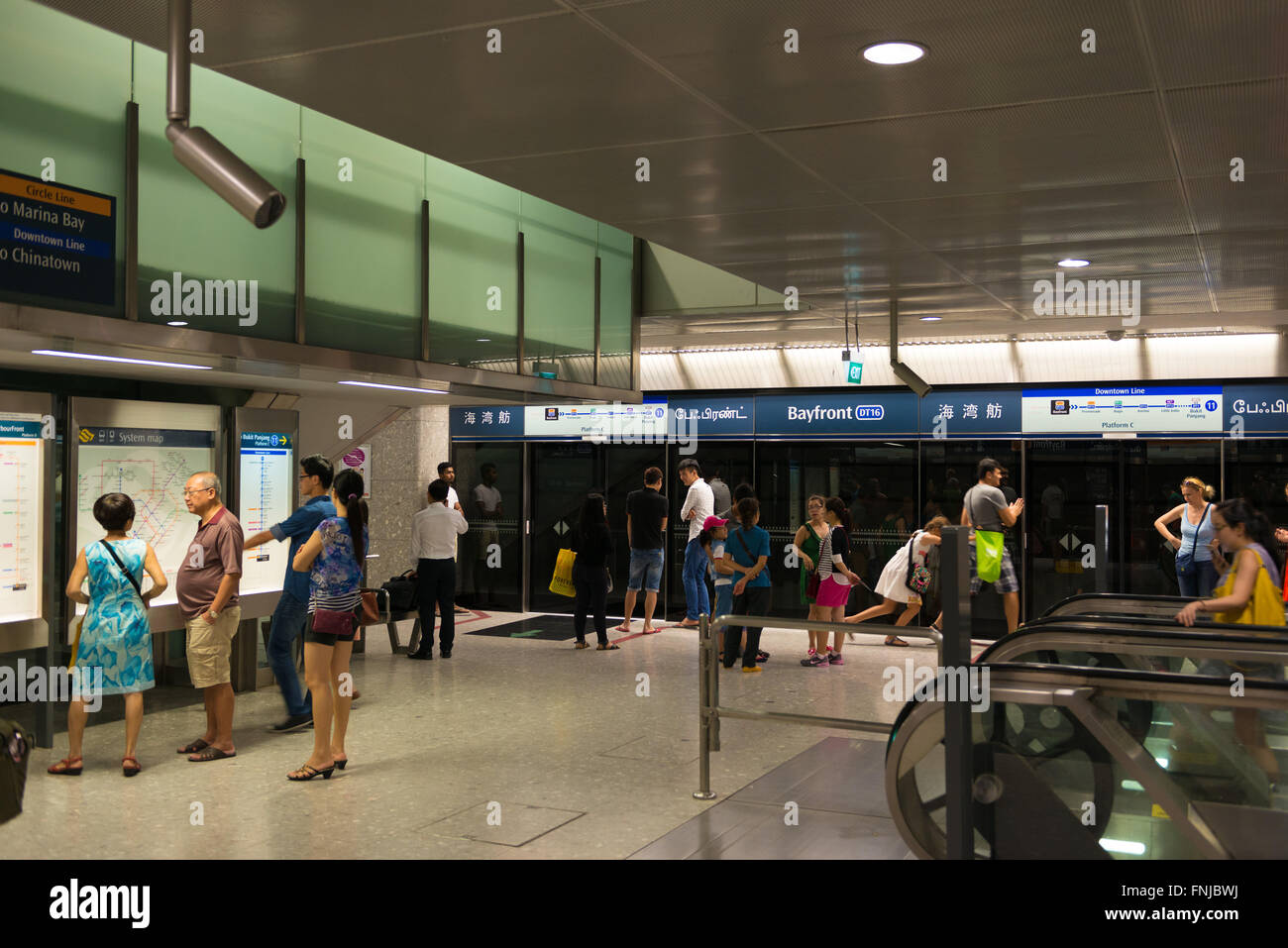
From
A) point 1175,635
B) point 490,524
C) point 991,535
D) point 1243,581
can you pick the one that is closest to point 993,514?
point 991,535

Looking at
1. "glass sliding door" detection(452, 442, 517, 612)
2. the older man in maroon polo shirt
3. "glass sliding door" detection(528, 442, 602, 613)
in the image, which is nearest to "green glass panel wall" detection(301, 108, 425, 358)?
the older man in maroon polo shirt

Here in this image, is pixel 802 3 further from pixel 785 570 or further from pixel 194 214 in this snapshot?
pixel 785 570

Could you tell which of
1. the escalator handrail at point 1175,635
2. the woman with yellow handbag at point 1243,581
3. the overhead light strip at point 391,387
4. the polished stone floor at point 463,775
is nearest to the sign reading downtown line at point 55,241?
the overhead light strip at point 391,387

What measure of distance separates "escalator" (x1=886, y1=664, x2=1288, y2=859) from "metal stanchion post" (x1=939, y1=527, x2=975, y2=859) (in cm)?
39

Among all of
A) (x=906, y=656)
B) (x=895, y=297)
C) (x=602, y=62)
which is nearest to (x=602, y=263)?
(x=895, y=297)

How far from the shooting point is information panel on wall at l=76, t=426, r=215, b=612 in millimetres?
7770

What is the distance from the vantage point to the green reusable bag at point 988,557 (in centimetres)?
1148

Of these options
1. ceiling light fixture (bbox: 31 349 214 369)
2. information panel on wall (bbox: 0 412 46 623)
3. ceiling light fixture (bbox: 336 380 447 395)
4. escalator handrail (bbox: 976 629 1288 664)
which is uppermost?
ceiling light fixture (bbox: 336 380 447 395)

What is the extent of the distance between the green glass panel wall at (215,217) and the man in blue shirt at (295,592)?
936 millimetres

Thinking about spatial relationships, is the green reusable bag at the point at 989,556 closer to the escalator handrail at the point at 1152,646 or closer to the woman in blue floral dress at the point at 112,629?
the escalator handrail at the point at 1152,646

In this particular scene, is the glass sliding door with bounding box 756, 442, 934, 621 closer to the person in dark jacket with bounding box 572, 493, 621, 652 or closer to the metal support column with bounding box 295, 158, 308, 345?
the person in dark jacket with bounding box 572, 493, 621, 652

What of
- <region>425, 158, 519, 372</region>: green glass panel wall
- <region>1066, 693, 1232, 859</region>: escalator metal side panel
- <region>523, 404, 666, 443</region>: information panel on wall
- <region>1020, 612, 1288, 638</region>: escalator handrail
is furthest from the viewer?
<region>523, 404, 666, 443</region>: information panel on wall

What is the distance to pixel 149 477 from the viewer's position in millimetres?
8180

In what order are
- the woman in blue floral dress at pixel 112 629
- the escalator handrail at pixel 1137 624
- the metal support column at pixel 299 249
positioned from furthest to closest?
1. the metal support column at pixel 299 249
2. the woman in blue floral dress at pixel 112 629
3. the escalator handrail at pixel 1137 624
